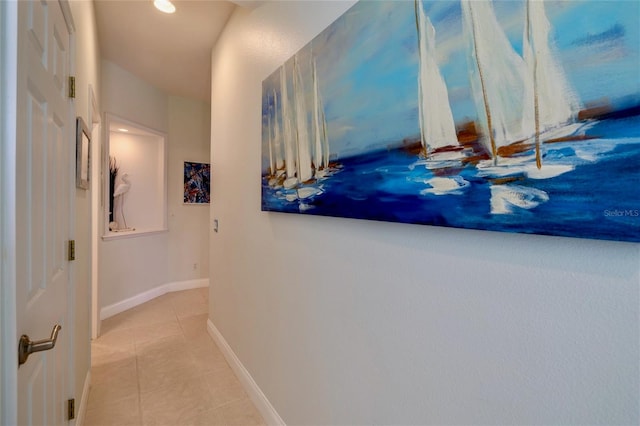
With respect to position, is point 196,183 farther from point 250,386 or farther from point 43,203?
point 43,203

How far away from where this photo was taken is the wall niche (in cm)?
384

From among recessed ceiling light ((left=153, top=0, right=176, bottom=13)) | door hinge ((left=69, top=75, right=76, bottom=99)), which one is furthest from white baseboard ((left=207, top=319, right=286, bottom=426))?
recessed ceiling light ((left=153, top=0, right=176, bottom=13))

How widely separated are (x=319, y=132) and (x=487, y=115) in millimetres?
707

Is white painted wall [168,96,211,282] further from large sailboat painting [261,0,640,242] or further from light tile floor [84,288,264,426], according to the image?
large sailboat painting [261,0,640,242]

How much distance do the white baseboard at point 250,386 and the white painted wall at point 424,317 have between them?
0.06 meters

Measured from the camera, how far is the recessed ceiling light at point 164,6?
2.26 m

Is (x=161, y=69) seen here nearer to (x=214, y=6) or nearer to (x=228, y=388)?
(x=214, y=6)

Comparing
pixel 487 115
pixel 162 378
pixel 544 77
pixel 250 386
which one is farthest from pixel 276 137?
pixel 162 378

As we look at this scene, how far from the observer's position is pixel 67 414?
140 cm

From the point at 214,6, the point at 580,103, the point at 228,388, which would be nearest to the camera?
the point at 580,103

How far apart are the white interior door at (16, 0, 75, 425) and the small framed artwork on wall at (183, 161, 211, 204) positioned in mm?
2993

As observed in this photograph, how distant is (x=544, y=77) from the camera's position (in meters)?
0.60

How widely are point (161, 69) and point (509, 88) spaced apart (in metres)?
3.78


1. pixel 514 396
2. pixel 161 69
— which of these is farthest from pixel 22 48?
pixel 161 69
